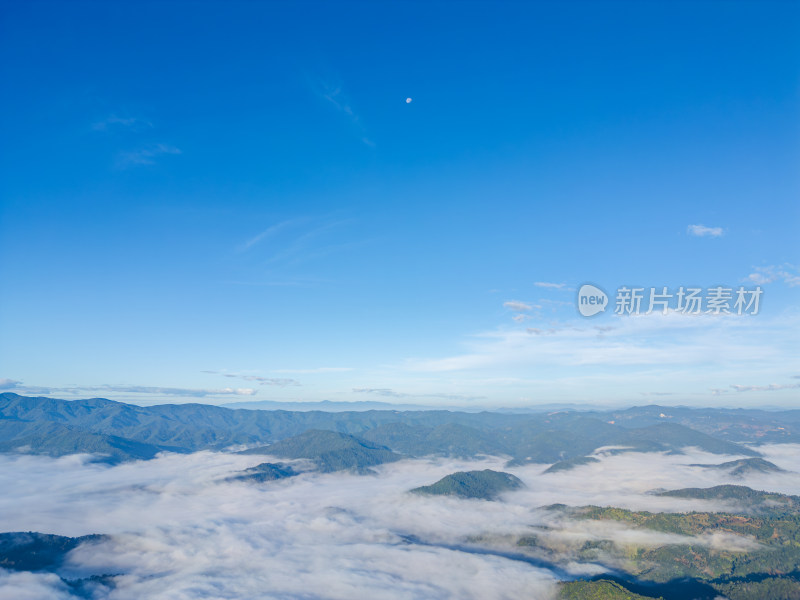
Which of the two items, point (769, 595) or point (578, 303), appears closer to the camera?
point (578, 303)

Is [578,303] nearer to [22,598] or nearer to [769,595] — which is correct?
[769,595]

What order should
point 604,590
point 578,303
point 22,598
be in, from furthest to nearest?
point 22,598, point 604,590, point 578,303

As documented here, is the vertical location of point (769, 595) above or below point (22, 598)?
above

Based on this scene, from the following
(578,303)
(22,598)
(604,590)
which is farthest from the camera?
(22,598)

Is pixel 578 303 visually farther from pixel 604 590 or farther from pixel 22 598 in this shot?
pixel 22 598

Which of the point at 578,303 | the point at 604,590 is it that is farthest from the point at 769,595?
the point at 578,303

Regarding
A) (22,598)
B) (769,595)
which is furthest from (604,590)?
(22,598)

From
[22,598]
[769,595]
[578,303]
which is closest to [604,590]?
[769,595]

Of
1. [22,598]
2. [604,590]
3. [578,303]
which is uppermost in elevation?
[578,303]

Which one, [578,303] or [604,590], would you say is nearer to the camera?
[578,303]

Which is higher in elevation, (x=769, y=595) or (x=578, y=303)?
(x=578, y=303)
